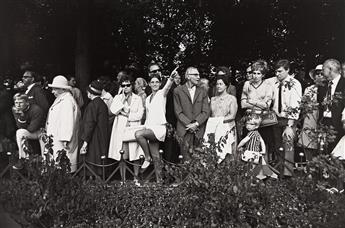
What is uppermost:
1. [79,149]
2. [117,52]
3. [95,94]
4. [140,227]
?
[117,52]

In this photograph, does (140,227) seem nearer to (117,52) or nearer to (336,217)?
(336,217)

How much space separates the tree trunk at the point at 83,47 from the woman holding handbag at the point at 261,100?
191 inches

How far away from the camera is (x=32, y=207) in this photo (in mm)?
7008

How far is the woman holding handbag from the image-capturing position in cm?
871

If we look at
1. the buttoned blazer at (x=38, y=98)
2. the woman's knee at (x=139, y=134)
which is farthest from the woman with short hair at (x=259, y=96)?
the buttoned blazer at (x=38, y=98)

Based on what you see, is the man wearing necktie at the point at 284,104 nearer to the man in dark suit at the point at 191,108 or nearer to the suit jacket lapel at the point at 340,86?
the suit jacket lapel at the point at 340,86

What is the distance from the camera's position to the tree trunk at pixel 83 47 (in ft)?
42.1

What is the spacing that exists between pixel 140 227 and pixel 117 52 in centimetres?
813

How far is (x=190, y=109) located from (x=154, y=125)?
635mm

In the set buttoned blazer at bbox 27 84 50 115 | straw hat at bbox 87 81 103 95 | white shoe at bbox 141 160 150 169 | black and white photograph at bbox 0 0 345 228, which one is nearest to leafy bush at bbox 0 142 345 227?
black and white photograph at bbox 0 0 345 228

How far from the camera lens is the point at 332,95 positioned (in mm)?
7926

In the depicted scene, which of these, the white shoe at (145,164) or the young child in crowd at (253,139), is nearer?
the young child in crowd at (253,139)

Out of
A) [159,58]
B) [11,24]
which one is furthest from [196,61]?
[11,24]

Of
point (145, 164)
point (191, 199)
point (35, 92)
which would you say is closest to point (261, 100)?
point (145, 164)
